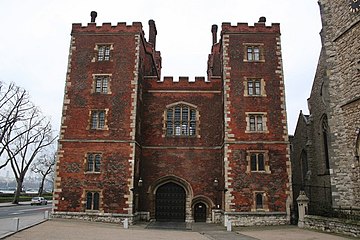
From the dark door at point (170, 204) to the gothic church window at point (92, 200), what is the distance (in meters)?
5.16

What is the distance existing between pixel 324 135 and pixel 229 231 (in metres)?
12.0

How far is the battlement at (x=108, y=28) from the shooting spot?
95.2 feet

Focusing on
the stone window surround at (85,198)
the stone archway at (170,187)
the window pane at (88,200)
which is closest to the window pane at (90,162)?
the stone window surround at (85,198)

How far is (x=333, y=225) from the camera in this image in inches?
758

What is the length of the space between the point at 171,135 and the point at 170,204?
5.68m

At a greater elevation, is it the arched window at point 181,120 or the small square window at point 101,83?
the small square window at point 101,83

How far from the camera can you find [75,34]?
29.2 m

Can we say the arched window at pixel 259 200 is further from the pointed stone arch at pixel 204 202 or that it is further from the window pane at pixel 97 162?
the window pane at pixel 97 162

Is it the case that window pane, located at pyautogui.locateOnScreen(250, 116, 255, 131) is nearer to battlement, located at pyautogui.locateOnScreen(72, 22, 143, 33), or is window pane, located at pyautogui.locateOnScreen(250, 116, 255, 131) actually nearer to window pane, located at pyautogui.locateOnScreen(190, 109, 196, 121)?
window pane, located at pyautogui.locateOnScreen(190, 109, 196, 121)

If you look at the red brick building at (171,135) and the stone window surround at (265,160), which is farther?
the stone window surround at (265,160)

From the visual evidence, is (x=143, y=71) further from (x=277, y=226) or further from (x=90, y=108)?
(x=277, y=226)

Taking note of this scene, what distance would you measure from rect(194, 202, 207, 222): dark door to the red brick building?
0.26 ft

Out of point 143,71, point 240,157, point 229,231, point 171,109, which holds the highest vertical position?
point 143,71

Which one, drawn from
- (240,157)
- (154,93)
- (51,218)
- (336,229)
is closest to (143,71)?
(154,93)
